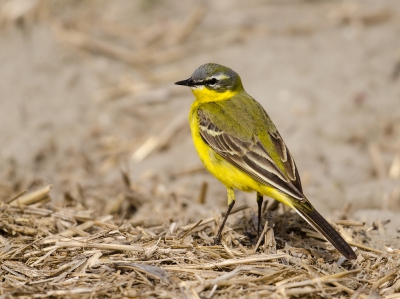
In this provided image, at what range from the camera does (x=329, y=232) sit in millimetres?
5363

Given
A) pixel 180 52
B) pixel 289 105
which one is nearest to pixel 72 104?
pixel 180 52

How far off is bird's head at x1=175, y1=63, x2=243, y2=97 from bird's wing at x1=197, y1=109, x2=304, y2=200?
40cm

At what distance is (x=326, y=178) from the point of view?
9.27m

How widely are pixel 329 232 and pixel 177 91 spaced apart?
663cm

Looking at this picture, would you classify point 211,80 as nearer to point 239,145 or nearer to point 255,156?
point 239,145

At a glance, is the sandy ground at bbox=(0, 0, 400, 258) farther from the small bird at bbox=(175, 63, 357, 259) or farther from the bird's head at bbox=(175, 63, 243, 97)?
the bird's head at bbox=(175, 63, 243, 97)

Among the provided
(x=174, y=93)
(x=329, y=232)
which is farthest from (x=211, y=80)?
(x=174, y=93)

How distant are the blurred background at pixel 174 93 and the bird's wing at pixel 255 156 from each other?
1452 millimetres

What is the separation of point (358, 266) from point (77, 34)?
845 centimetres

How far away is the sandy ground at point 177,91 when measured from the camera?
30.2 feet

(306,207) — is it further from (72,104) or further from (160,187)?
(72,104)

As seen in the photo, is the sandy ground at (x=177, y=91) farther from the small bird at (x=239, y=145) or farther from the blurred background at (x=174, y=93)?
the small bird at (x=239, y=145)

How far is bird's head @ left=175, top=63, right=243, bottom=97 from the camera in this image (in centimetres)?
692

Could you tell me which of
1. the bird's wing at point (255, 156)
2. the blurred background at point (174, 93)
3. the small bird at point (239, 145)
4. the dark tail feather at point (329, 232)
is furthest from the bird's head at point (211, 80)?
the dark tail feather at point (329, 232)
